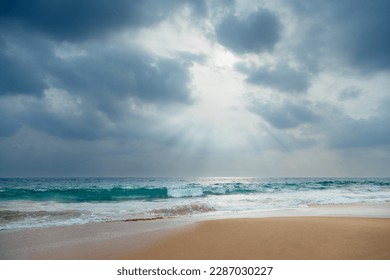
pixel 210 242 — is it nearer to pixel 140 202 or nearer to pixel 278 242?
pixel 278 242

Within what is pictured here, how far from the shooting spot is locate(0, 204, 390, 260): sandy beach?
15.5 feet

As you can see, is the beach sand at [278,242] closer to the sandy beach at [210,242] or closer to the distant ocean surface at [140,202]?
the sandy beach at [210,242]

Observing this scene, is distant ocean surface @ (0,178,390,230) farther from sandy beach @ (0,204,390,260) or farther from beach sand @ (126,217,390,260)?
beach sand @ (126,217,390,260)

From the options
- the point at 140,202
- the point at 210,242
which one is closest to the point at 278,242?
the point at 210,242

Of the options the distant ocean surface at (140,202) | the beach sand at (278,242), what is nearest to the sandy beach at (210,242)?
the beach sand at (278,242)

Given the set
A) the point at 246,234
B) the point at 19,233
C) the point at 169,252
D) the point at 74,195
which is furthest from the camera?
the point at 74,195

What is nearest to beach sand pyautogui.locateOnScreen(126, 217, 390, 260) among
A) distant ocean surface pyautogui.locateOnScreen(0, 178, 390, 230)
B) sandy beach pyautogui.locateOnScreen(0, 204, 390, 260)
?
sandy beach pyautogui.locateOnScreen(0, 204, 390, 260)

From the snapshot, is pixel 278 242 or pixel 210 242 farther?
pixel 210 242

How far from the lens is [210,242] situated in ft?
18.3

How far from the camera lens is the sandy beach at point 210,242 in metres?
4.73

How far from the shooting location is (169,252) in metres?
4.95
